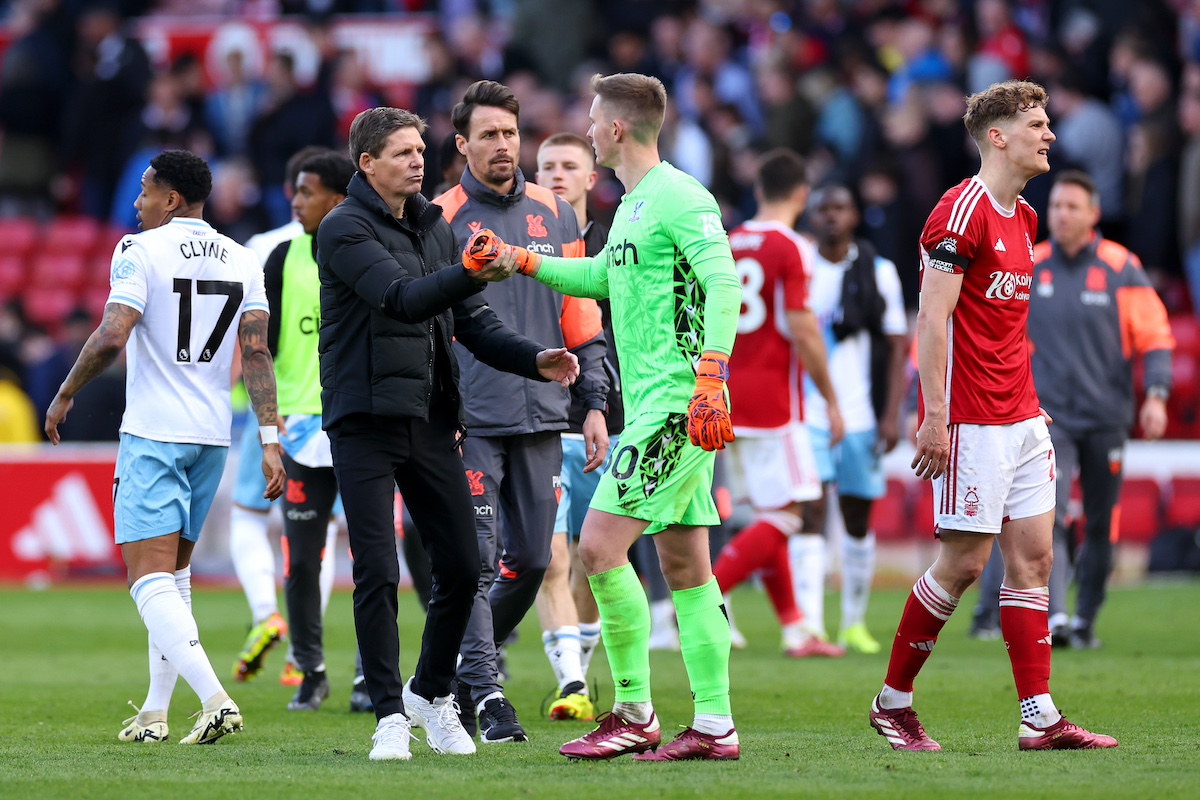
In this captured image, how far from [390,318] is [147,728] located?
222 cm

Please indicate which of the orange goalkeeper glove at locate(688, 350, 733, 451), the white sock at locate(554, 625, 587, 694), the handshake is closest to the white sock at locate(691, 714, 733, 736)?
the orange goalkeeper glove at locate(688, 350, 733, 451)

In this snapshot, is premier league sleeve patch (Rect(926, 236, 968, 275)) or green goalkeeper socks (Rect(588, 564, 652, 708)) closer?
green goalkeeper socks (Rect(588, 564, 652, 708))

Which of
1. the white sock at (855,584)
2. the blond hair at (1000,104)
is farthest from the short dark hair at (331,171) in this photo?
the white sock at (855,584)

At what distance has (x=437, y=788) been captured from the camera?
5.67 meters

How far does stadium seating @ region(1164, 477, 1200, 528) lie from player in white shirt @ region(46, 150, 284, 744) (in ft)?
34.6

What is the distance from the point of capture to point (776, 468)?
1068 cm

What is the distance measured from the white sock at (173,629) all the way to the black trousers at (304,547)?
1.58 m

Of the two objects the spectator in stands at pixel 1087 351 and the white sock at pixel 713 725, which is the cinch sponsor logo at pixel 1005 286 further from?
the spectator in stands at pixel 1087 351

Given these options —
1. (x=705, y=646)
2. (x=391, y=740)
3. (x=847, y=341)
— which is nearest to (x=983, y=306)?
(x=705, y=646)

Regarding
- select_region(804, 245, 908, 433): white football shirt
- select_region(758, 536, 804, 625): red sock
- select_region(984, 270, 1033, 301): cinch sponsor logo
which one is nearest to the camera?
select_region(984, 270, 1033, 301): cinch sponsor logo

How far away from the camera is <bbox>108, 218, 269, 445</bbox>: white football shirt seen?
7219mm

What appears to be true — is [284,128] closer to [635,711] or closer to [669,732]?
[669,732]

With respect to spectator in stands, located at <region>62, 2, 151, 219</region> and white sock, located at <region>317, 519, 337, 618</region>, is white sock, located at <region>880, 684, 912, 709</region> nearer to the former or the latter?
white sock, located at <region>317, 519, 337, 618</region>

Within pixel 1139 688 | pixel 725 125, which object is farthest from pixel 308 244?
pixel 725 125
